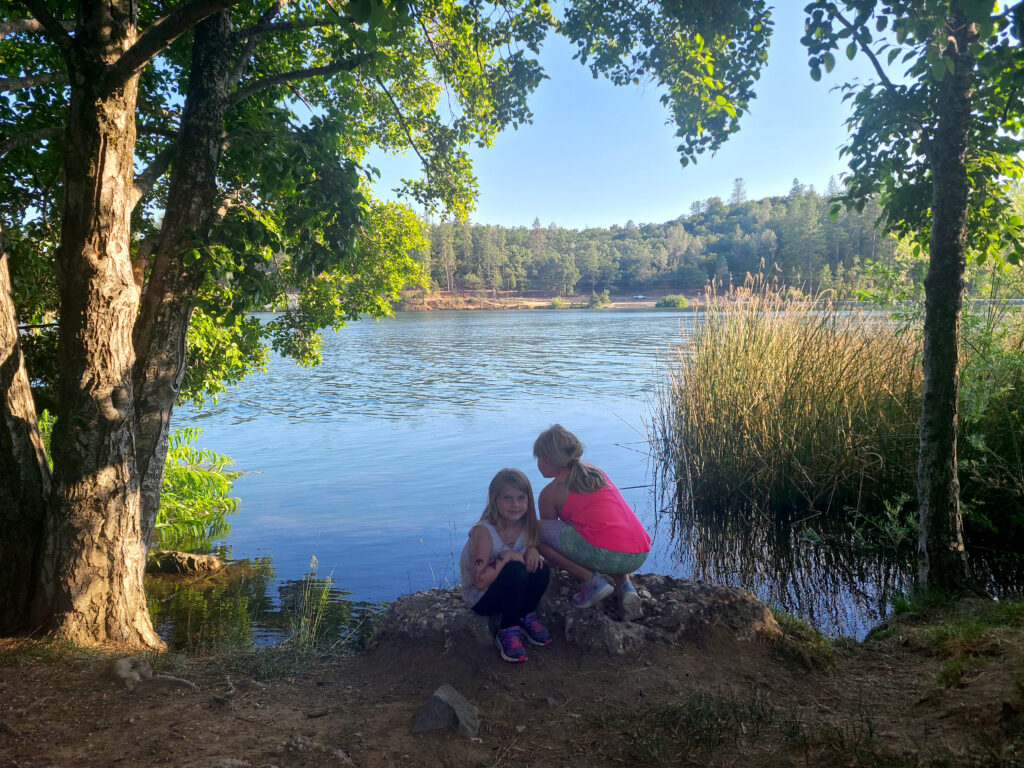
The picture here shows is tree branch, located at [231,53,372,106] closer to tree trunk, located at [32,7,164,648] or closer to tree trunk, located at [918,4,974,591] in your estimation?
tree trunk, located at [32,7,164,648]

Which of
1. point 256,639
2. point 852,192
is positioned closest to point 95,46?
point 256,639

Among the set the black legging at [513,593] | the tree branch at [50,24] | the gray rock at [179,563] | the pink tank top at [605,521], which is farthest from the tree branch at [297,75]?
the gray rock at [179,563]

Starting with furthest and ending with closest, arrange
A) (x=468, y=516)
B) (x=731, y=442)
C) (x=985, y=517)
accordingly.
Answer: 1. (x=468, y=516)
2. (x=731, y=442)
3. (x=985, y=517)

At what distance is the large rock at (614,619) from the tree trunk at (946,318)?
1481 mm

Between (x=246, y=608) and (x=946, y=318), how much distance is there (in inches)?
A: 254

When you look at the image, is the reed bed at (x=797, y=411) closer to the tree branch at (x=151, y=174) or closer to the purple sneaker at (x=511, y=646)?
the purple sneaker at (x=511, y=646)

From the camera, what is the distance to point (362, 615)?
6.21m

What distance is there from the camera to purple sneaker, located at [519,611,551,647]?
3693 mm

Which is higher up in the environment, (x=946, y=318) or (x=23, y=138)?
(x=23, y=138)

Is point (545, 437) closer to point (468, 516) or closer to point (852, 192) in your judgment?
Result: point (852, 192)

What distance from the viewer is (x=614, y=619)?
3830 millimetres

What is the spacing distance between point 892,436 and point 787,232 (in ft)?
276

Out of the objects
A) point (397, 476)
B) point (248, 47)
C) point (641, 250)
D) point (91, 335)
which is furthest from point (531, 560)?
point (641, 250)

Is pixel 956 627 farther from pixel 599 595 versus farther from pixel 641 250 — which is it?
pixel 641 250
